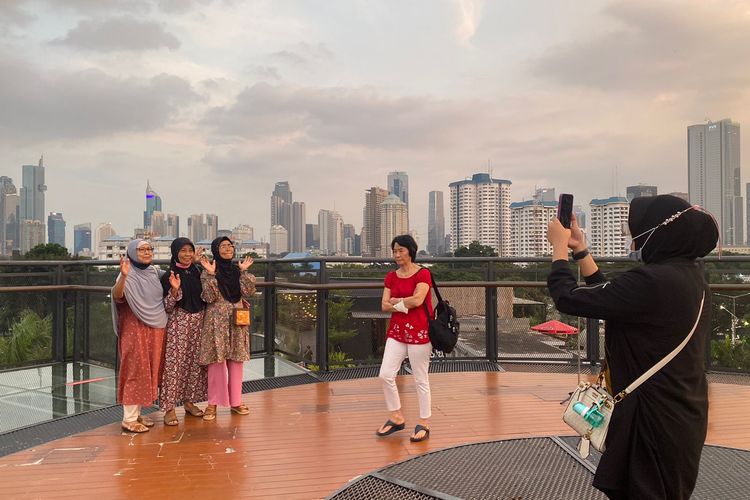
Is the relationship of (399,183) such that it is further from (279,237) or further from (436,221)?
(279,237)

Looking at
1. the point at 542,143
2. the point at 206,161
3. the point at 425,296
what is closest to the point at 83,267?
the point at 425,296

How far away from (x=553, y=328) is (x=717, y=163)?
2224cm

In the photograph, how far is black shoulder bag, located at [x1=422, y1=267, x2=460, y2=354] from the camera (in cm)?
420

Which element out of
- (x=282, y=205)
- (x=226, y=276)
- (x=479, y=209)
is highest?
(x=282, y=205)

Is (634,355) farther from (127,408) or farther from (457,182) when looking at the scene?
(457,182)

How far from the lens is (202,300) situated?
191 inches

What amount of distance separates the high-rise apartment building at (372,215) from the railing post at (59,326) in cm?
4954

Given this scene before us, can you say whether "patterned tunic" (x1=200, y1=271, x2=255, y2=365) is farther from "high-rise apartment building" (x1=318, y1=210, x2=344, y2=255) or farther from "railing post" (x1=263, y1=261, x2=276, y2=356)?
"high-rise apartment building" (x1=318, y1=210, x2=344, y2=255)

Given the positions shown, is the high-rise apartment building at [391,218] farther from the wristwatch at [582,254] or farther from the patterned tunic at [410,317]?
the wristwatch at [582,254]

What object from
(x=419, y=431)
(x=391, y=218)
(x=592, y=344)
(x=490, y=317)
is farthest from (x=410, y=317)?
(x=391, y=218)

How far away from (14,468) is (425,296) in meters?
2.99

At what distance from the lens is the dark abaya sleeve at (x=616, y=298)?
5.96ft

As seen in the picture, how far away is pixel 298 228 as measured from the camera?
2763 inches

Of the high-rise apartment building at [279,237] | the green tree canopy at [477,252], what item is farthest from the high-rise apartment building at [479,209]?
the green tree canopy at [477,252]
